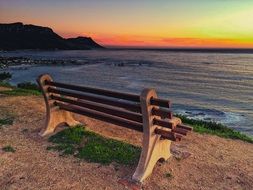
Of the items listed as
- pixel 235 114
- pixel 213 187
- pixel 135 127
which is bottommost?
pixel 235 114

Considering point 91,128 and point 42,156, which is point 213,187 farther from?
point 91,128

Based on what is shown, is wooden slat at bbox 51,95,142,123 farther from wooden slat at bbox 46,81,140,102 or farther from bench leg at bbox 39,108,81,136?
bench leg at bbox 39,108,81,136

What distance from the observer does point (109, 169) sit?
7004mm

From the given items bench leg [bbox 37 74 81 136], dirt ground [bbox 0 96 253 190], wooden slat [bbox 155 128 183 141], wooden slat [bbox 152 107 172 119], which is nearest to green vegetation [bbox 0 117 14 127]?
dirt ground [bbox 0 96 253 190]

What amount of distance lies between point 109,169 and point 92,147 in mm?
1130

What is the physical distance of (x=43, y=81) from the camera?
854 centimetres

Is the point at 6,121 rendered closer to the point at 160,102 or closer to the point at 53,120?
the point at 53,120

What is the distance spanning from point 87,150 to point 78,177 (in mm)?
1189

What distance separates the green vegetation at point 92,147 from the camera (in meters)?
7.46

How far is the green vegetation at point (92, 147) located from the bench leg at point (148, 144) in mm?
631

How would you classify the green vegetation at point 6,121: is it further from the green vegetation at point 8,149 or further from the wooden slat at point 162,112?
the wooden slat at point 162,112

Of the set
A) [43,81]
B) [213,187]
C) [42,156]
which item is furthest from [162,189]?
[43,81]

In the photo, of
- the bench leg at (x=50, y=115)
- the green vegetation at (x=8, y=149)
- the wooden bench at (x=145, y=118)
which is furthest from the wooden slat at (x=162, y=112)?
the green vegetation at (x=8, y=149)

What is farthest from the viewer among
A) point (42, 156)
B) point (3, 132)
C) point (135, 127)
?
point (3, 132)
